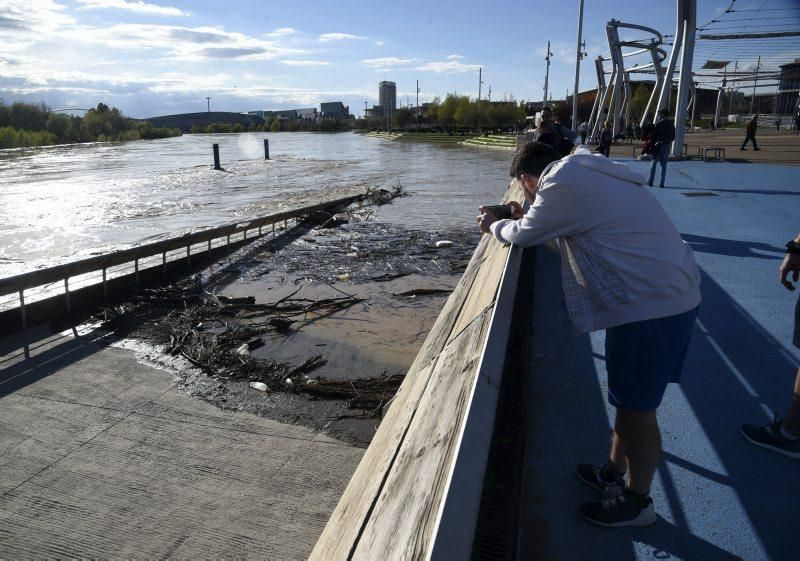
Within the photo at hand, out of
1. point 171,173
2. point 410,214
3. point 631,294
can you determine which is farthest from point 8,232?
point 171,173

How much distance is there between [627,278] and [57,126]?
92.2 meters

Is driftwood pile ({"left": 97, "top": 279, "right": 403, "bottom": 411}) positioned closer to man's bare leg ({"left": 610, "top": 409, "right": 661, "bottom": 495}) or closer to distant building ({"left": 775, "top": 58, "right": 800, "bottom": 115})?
man's bare leg ({"left": 610, "top": 409, "right": 661, "bottom": 495})

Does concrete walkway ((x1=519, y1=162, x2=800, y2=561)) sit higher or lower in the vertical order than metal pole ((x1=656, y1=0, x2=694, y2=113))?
lower

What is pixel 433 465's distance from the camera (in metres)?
1.76

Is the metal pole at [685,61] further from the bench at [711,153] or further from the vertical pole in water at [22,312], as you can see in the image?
the vertical pole in water at [22,312]

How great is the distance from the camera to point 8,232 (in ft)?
44.0

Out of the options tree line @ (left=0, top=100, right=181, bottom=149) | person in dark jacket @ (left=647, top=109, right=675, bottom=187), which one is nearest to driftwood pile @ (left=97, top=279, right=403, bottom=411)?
person in dark jacket @ (left=647, top=109, right=675, bottom=187)

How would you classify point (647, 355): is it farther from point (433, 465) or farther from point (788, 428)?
point (788, 428)

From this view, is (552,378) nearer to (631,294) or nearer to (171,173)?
(631,294)

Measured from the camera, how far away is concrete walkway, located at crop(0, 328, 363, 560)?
3.20 meters

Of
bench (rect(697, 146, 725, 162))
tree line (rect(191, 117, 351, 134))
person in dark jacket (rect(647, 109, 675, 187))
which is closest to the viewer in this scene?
person in dark jacket (rect(647, 109, 675, 187))

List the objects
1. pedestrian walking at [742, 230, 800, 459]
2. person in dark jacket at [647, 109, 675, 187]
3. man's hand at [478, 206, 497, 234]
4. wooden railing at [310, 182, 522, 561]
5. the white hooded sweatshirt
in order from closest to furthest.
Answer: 1. wooden railing at [310, 182, 522, 561]
2. the white hooded sweatshirt
3. pedestrian walking at [742, 230, 800, 459]
4. man's hand at [478, 206, 497, 234]
5. person in dark jacket at [647, 109, 675, 187]

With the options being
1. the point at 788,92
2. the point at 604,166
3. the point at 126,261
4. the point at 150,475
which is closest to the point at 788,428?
the point at 604,166

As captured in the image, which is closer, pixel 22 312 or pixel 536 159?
pixel 536 159
